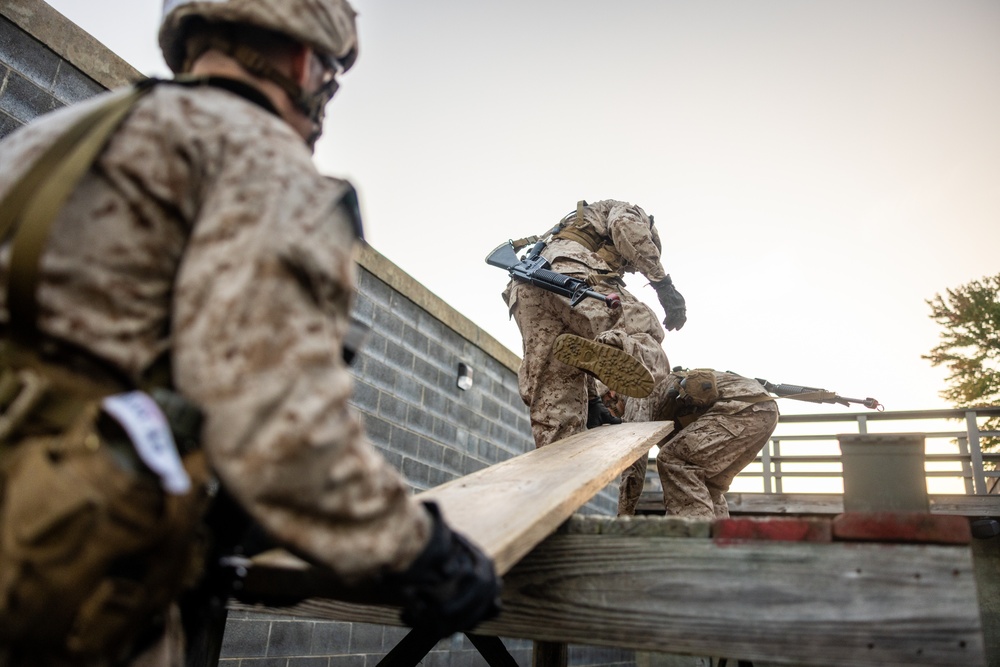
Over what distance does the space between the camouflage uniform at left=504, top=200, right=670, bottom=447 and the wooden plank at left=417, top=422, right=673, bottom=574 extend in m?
0.65

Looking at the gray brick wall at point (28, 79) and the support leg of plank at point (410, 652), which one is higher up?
the gray brick wall at point (28, 79)

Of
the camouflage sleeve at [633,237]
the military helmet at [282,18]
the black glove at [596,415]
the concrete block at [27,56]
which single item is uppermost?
the concrete block at [27,56]

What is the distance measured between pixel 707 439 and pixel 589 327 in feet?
3.61

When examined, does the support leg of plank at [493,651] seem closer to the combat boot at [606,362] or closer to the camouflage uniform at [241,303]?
the combat boot at [606,362]

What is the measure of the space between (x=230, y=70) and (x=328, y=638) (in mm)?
4015

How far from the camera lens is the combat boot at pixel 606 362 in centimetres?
326

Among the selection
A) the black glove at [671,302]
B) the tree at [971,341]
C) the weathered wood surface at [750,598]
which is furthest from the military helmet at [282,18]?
the tree at [971,341]

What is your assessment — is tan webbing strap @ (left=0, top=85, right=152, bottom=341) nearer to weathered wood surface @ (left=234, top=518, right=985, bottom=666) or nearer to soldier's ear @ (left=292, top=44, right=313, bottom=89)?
soldier's ear @ (left=292, top=44, right=313, bottom=89)

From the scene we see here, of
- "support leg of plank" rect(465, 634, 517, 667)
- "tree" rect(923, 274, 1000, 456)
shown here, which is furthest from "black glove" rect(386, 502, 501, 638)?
"tree" rect(923, 274, 1000, 456)

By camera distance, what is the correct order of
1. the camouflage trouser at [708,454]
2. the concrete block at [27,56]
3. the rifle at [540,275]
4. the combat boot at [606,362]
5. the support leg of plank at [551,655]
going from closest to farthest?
the support leg of plank at [551,655]
the concrete block at [27,56]
the combat boot at [606,362]
the rifle at [540,275]
the camouflage trouser at [708,454]

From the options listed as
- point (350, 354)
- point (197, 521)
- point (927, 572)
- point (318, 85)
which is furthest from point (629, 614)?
point (318, 85)

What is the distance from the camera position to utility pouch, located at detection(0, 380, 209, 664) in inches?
31.7

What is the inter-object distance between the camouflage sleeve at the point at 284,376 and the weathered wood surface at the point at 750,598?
645mm

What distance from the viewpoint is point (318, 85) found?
1.32 m
